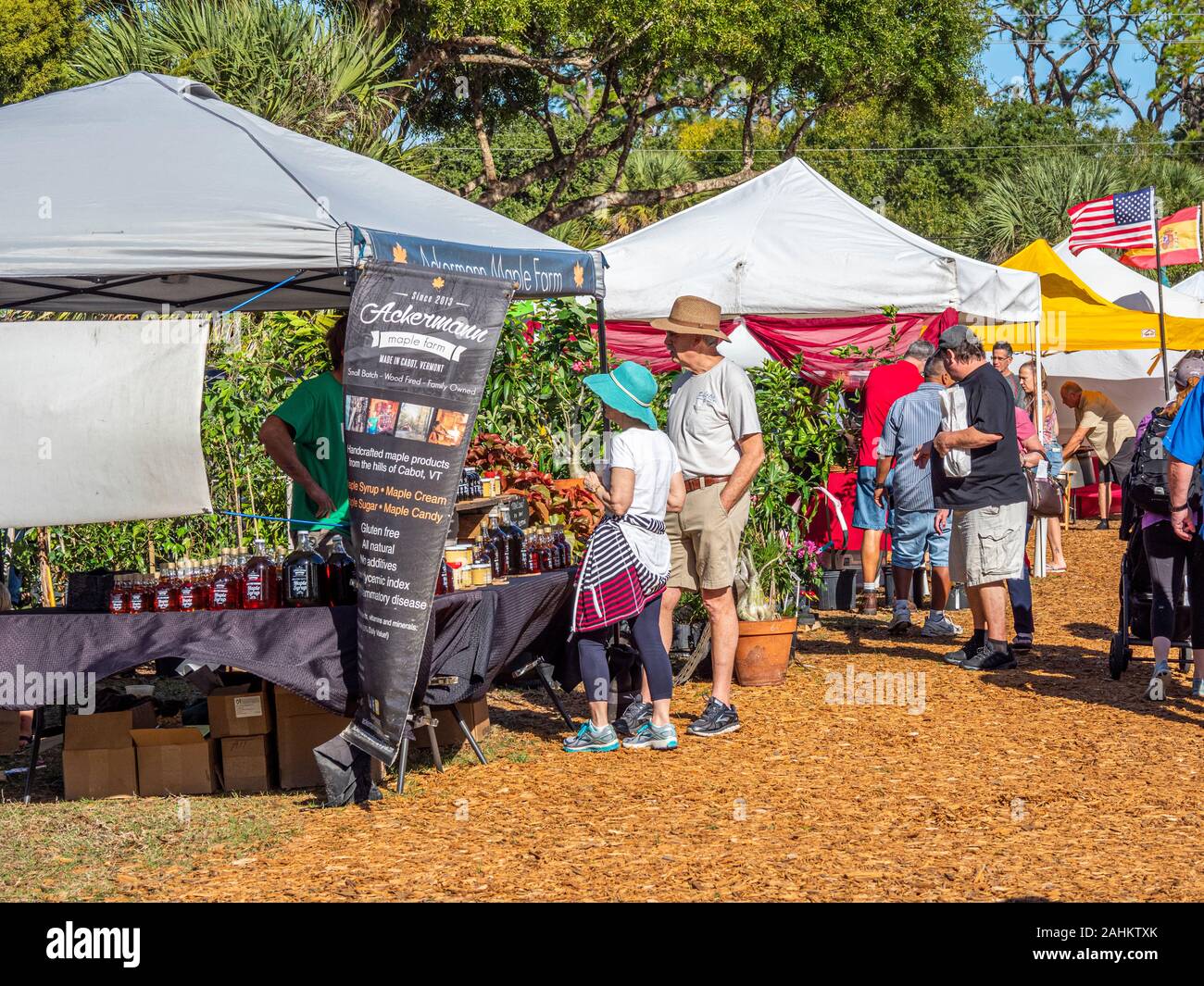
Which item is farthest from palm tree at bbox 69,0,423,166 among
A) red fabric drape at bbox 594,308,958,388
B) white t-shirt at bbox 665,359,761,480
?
white t-shirt at bbox 665,359,761,480

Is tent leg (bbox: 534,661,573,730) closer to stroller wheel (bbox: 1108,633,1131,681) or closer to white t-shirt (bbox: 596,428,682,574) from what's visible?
white t-shirt (bbox: 596,428,682,574)

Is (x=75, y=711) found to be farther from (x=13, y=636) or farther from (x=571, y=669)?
(x=571, y=669)

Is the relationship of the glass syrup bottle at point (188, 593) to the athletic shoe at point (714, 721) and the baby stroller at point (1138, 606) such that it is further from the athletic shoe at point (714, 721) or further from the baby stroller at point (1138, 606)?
the baby stroller at point (1138, 606)

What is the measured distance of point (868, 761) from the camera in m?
6.75

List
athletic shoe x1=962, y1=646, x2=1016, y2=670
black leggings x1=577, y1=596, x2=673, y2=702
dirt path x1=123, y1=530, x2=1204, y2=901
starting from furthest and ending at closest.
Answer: athletic shoe x1=962, y1=646, x2=1016, y2=670 → black leggings x1=577, y1=596, x2=673, y2=702 → dirt path x1=123, y1=530, x2=1204, y2=901

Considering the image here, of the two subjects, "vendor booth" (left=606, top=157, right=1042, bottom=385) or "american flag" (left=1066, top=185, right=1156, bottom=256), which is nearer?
"vendor booth" (left=606, top=157, right=1042, bottom=385)

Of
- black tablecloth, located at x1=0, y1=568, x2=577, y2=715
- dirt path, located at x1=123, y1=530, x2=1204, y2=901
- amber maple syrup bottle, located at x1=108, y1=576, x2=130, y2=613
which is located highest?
amber maple syrup bottle, located at x1=108, y1=576, x2=130, y2=613

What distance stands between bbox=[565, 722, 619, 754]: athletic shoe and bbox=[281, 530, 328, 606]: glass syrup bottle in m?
1.51

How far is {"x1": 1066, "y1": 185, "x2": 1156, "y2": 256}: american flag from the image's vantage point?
16391 millimetres

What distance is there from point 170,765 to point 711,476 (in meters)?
2.83

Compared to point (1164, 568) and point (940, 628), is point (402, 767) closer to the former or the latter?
point (1164, 568)

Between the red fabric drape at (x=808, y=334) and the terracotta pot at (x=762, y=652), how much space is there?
4.33m


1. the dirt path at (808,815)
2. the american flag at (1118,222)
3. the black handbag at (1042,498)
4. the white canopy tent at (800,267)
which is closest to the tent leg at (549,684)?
the dirt path at (808,815)

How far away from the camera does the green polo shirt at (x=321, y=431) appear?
6.57 m
